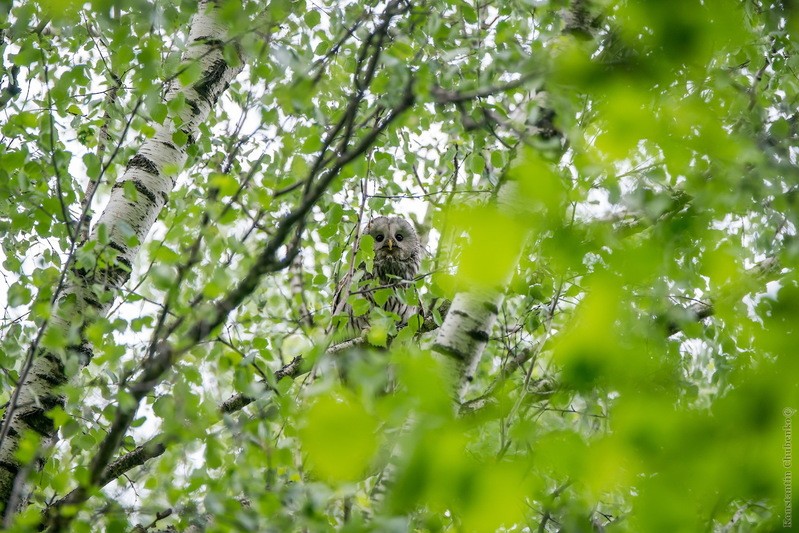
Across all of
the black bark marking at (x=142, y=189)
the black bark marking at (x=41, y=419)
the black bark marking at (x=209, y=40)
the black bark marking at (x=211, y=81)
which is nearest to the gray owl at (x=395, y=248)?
the black bark marking at (x=211, y=81)

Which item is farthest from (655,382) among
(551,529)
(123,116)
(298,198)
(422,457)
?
(123,116)

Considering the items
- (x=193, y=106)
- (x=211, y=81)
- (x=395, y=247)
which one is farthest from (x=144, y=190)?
(x=395, y=247)

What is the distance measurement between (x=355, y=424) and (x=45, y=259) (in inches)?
96.1

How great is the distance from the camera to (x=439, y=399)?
97 cm

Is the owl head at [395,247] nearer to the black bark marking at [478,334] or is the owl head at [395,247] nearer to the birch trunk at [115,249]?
the birch trunk at [115,249]

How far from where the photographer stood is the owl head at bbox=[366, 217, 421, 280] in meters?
5.54

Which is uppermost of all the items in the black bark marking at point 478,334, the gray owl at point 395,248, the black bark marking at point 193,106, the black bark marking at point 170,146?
the gray owl at point 395,248

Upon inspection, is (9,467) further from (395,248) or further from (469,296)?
(395,248)

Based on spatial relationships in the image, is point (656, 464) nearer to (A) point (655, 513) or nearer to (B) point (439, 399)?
(A) point (655, 513)

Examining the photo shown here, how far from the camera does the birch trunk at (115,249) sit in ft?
6.80

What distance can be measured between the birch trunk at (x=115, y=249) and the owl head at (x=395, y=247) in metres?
2.62

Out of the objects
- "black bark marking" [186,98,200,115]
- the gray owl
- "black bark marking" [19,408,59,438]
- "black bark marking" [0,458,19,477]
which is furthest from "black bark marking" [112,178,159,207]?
the gray owl

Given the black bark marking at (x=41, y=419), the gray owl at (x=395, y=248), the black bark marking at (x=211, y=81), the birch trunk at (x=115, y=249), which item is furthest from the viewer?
the gray owl at (x=395, y=248)

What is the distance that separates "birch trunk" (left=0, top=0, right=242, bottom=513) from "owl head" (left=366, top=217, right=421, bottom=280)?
8.61ft
